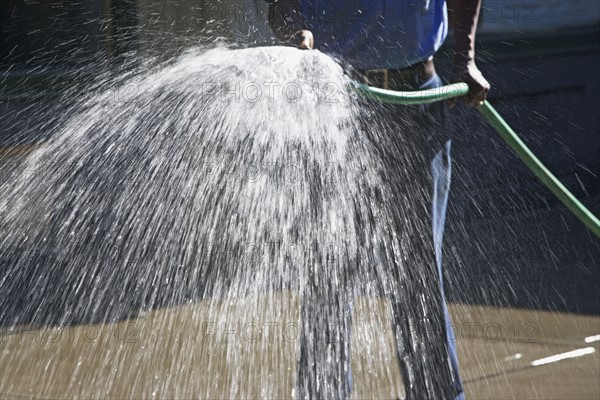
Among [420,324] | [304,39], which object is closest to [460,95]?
[304,39]

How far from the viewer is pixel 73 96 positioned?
5.54 metres

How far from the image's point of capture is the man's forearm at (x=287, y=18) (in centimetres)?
263

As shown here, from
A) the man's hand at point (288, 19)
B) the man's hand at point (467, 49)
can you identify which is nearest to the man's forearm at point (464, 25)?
the man's hand at point (467, 49)

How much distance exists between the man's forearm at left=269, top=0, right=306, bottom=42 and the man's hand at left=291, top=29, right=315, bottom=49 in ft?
0.26

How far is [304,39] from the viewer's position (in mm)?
2504

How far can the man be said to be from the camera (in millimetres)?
2592

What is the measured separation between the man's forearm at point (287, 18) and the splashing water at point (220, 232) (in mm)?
117

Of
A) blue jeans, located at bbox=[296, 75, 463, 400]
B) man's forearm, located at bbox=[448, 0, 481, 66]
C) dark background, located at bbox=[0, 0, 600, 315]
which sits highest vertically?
man's forearm, located at bbox=[448, 0, 481, 66]

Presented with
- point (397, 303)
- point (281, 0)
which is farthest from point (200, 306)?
point (281, 0)

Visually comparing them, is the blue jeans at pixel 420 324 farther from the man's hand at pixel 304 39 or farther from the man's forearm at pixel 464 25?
the man's hand at pixel 304 39

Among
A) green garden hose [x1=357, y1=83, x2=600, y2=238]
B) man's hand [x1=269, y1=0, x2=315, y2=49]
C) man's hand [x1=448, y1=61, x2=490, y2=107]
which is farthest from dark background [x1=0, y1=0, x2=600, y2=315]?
man's hand [x1=448, y1=61, x2=490, y2=107]

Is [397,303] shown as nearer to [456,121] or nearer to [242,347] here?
[242,347]

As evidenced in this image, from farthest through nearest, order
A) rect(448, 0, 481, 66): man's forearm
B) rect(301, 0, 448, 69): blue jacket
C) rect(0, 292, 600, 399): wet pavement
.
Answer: rect(0, 292, 600, 399): wet pavement, rect(448, 0, 481, 66): man's forearm, rect(301, 0, 448, 69): blue jacket

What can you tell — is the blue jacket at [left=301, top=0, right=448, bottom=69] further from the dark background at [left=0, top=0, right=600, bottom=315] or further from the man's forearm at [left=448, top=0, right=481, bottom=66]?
the dark background at [left=0, top=0, right=600, bottom=315]
